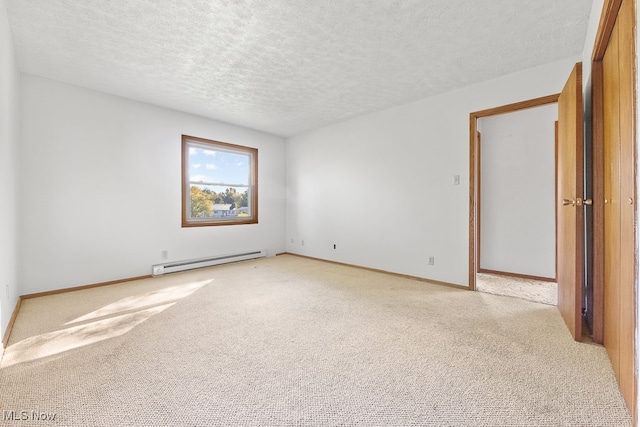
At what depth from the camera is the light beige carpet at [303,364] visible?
4.43 feet

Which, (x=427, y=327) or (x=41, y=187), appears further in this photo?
(x=41, y=187)

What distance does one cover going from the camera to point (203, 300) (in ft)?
9.89

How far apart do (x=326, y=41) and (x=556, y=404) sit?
2.94m

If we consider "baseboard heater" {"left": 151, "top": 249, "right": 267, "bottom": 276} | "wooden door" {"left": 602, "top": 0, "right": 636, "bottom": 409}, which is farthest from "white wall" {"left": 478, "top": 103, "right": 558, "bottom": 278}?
"baseboard heater" {"left": 151, "top": 249, "right": 267, "bottom": 276}

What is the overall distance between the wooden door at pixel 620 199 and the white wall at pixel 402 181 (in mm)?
1489

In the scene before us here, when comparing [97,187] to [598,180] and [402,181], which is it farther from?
[598,180]

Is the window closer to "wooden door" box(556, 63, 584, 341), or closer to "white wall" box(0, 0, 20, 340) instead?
"white wall" box(0, 0, 20, 340)

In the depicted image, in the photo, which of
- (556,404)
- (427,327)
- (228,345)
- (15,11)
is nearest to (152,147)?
(15,11)

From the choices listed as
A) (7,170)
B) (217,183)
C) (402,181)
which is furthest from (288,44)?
(217,183)

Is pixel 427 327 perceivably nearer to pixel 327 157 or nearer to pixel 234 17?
pixel 234 17

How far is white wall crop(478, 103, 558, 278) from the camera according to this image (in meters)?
3.86

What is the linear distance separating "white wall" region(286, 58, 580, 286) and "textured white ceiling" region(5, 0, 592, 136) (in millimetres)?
258

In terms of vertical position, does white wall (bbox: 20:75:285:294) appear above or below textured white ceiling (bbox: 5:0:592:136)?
below

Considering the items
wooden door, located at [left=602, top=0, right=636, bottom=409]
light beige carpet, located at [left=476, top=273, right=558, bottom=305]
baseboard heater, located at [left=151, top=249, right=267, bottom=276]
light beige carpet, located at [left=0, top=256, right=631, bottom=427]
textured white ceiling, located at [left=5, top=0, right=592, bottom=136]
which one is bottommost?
light beige carpet, located at [left=0, top=256, right=631, bottom=427]
